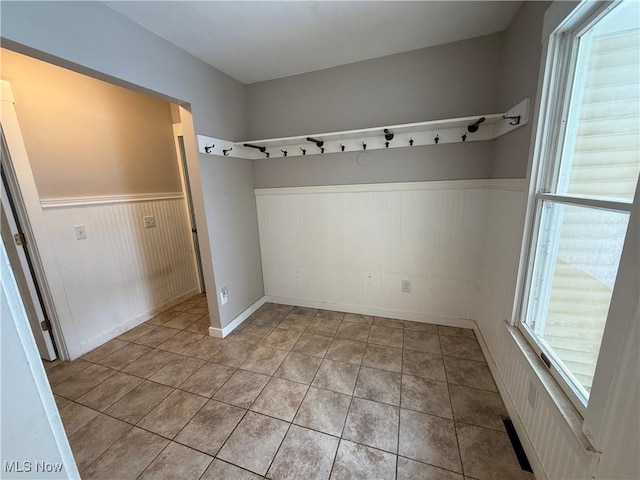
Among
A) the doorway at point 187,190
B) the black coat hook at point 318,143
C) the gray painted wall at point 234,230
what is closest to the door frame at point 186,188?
the doorway at point 187,190

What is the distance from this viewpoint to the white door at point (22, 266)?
178 cm

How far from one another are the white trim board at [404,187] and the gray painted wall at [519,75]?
0.23 feet

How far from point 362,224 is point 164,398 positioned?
6.82 feet

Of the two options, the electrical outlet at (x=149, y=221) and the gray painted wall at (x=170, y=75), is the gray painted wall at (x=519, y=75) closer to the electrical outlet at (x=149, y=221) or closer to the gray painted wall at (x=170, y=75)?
the gray painted wall at (x=170, y=75)

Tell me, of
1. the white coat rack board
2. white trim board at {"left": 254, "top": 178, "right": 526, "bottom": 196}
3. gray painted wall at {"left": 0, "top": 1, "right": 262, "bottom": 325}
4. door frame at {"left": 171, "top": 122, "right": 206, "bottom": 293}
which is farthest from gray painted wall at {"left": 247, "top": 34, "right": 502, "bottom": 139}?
door frame at {"left": 171, "top": 122, "right": 206, "bottom": 293}

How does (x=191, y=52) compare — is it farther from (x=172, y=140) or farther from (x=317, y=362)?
(x=317, y=362)

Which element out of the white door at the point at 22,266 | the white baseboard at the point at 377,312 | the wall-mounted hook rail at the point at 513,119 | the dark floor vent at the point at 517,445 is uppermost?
the wall-mounted hook rail at the point at 513,119

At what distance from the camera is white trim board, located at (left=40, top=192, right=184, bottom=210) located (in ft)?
6.42

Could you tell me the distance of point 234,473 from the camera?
1.25m

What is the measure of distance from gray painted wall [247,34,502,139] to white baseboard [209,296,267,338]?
188cm

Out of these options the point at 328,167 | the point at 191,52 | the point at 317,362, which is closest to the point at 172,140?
the point at 191,52

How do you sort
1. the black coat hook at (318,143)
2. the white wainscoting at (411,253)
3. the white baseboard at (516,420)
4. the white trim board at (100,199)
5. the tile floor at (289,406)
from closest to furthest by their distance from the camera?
the white baseboard at (516,420) → the tile floor at (289,406) → the white wainscoting at (411,253) → the white trim board at (100,199) → the black coat hook at (318,143)

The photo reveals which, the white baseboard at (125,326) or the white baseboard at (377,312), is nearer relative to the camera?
the white baseboard at (125,326)

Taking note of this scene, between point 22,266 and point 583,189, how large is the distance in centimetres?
352
